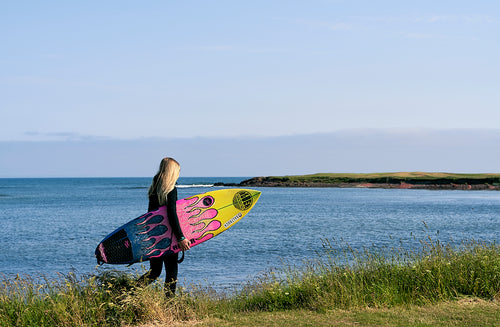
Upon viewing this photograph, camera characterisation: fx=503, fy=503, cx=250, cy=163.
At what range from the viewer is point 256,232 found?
30484mm

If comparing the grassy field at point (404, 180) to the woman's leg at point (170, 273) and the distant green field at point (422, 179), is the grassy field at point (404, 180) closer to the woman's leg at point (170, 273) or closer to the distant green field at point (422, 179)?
the distant green field at point (422, 179)

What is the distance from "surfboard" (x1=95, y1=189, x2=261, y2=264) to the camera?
25.7ft

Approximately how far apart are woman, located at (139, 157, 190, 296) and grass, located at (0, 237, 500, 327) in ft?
0.63

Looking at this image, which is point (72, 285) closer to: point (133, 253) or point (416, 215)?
point (133, 253)

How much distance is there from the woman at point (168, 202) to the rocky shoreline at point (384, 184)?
9033cm

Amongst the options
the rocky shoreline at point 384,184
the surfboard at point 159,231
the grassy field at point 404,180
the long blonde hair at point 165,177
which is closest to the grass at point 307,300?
the surfboard at point 159,231

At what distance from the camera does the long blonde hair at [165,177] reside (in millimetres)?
7121

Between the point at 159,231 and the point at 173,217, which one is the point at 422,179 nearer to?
the point at 159,231

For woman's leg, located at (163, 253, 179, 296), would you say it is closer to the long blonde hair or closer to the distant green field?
the long blonde hair

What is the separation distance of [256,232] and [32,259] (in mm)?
13011

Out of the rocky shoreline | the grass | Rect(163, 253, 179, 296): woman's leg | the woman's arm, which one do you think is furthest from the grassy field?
the woman's arm

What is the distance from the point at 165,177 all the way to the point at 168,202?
374 millimetres

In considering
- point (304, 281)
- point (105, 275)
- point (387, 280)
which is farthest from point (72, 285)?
point (387, 280)

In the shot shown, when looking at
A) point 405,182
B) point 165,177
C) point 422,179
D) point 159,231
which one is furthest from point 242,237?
point 422,179
